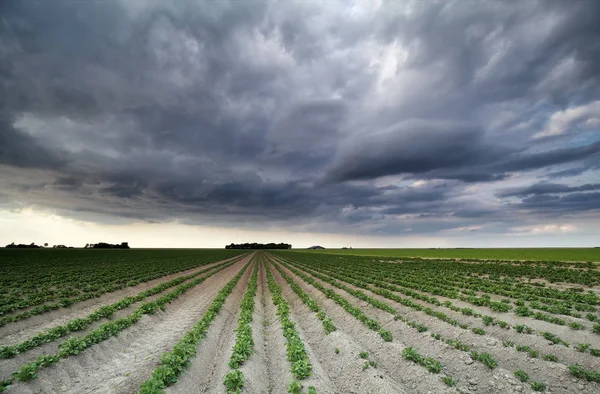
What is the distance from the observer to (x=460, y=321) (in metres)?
16.0

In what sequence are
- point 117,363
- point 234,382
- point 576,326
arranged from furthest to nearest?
1. point 576,326
2. point 117,363
3. point 234,382

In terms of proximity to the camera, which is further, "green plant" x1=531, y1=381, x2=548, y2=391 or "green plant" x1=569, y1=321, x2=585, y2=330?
"green plant" x1=569, y1=321, x2=585, y2=330

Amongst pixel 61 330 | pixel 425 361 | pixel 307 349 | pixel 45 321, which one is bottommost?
pixel 307 349

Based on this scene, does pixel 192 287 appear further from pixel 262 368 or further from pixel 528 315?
pixel 528 315

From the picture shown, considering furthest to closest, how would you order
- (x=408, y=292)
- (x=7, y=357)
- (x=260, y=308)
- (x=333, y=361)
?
(x=408, y=292)
(x=260, y=308)
(x=333, y=361)
(x=7, y=357)

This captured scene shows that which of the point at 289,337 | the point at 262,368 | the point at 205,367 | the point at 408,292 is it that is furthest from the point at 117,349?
the point at 408,292

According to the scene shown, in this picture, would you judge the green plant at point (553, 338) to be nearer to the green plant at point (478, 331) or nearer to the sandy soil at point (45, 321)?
the green plant at point (478, 331)

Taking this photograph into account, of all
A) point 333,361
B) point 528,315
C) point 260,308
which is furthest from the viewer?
point 260,308

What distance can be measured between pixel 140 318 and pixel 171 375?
8839 mm

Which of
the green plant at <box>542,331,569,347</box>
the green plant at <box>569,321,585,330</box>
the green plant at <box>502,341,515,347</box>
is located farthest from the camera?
the green plant at <box>569,321,585,330</box>

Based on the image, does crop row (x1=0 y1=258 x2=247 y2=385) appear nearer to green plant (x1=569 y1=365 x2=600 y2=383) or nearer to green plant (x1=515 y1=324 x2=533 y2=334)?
green plant (x1=569 y1=365 x2=600 y2=383)

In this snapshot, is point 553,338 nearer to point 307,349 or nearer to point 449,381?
point 449,381

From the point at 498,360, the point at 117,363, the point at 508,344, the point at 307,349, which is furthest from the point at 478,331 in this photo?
the point at 117,363

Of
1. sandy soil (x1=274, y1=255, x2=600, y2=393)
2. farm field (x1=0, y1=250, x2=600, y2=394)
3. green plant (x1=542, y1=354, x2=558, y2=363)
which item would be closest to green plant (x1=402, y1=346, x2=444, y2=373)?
farm field (x1=0, y1=250, x2=600, y2=394)
